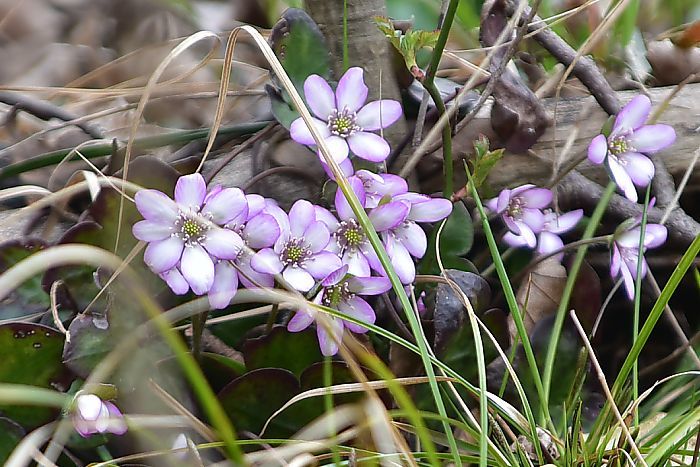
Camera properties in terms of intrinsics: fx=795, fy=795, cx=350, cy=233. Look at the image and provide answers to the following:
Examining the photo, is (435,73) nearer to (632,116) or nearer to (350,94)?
(350,94)

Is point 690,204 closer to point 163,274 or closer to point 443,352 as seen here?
point 443,352

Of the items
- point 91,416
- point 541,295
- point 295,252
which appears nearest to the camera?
point 91,416

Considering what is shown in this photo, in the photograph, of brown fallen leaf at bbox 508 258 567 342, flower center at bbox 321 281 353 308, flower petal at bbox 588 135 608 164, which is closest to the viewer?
flower center at bbox 321 281 353 308

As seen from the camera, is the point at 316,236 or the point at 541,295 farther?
the point at 541,295

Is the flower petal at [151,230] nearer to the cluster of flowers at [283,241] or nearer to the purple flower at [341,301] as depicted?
the cluster of flowers at [283,241]

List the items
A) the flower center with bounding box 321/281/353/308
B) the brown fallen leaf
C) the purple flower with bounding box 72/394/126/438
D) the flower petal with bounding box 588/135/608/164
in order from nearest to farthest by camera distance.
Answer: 1. the purple flower with bounding box 72/394/126/438
2. the flower center with bounding box 321/281/353/308
3. the flower petal with bounding box 588/135/608/164
4. the brown fallen leaf

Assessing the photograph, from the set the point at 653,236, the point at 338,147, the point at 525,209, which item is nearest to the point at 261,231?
the point at 338,147

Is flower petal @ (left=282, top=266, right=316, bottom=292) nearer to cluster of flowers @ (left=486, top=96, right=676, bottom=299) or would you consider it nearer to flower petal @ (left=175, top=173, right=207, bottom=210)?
flower petal @ (left=175, top=173, right=207, bottom=210)

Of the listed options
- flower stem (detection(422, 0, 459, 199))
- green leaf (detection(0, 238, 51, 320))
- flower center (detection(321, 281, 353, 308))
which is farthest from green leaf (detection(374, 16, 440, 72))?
green leaf (detection(0, 238, 51, 320))
